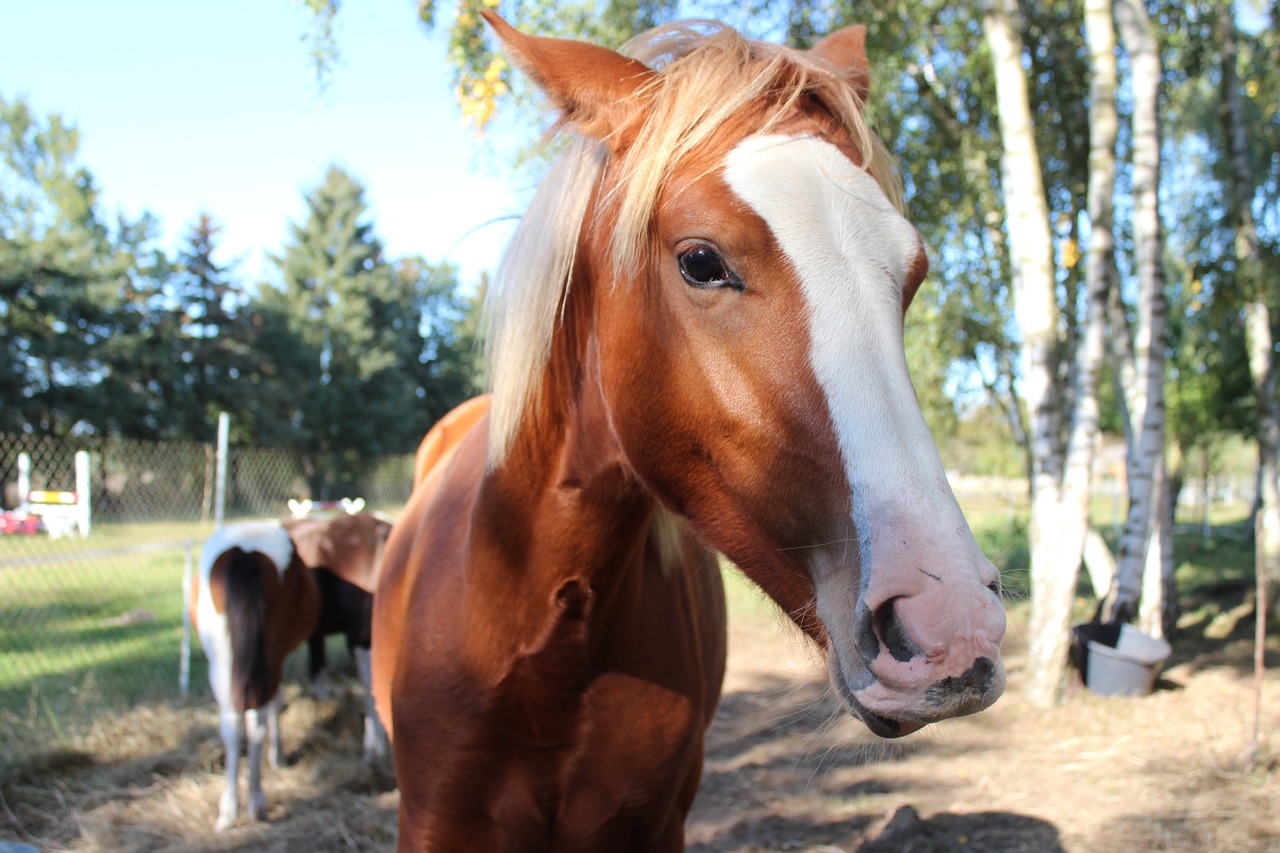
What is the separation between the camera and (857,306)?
45.8 inches

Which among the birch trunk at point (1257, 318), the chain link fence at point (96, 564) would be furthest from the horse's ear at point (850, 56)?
the birch trunk at point (1257, 318)

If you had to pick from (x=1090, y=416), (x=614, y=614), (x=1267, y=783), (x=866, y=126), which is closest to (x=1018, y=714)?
(x=1267, y=783)

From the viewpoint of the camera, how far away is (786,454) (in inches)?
45.7

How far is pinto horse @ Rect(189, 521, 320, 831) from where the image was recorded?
453 cm

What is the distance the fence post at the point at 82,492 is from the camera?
649 centimetres

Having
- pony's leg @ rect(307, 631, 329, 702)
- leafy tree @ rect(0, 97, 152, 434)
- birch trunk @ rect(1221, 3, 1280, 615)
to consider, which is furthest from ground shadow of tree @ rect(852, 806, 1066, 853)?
leafy tree @ rect(0, 97, 152, 434)

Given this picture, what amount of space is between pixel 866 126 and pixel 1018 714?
5304 mm

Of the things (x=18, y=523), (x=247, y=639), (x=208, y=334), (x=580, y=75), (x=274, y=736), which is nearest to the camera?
(x=580, y=75)

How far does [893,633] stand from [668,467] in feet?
1.58

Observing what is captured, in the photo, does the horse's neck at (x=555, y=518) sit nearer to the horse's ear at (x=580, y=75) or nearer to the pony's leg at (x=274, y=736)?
the horse's ear at (x=580, y=75)

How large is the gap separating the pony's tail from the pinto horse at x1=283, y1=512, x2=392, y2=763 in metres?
1.12

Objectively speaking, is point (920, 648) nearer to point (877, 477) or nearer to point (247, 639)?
point (877, 477)

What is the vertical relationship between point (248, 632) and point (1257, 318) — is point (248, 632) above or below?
below

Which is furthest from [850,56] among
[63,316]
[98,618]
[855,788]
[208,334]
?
[208,334]
